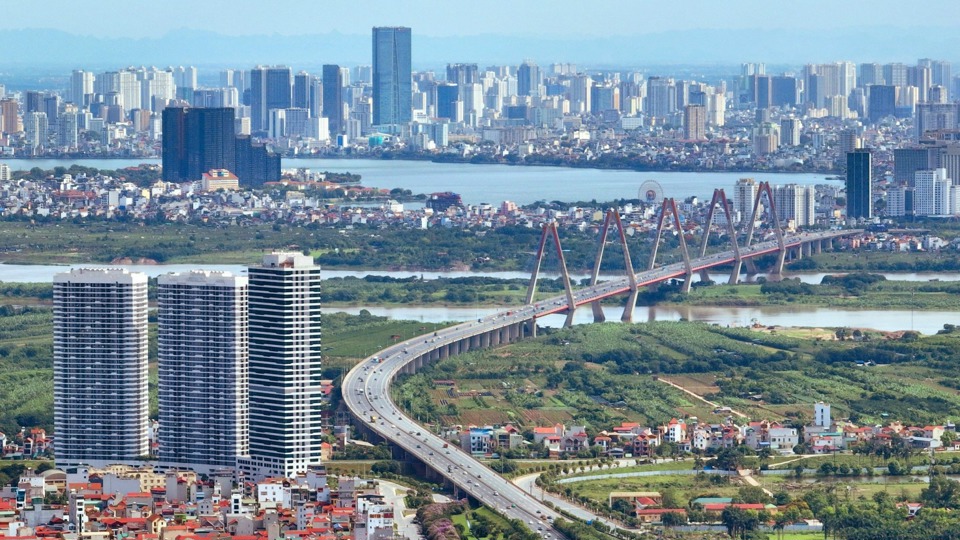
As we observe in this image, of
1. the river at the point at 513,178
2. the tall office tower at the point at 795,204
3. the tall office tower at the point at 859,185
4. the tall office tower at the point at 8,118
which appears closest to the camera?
the tall office tower at the point at 795,204

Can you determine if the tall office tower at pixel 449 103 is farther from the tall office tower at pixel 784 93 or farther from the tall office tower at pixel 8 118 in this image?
the tall office tower at pixel 8 118

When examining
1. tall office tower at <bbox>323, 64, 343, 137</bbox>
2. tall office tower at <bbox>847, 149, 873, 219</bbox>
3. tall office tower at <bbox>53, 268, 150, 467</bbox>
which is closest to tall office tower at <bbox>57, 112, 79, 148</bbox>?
tall office tower at <bbox>323, 64, 343, 137</bbox>

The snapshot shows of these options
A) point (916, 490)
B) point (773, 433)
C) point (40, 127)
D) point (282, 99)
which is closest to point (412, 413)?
point (773, 433)

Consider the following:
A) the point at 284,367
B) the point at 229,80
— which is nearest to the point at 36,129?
the point at 229,80

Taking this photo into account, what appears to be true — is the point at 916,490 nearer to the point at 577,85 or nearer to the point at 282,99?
the point at 282,99

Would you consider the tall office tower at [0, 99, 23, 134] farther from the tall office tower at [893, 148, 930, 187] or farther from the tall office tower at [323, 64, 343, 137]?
the tall office tower at [893, 148, 930, 187]

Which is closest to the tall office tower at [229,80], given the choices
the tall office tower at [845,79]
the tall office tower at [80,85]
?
the tall office tower at [80,85]
